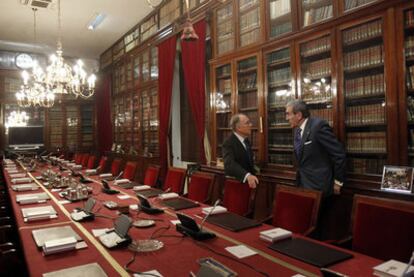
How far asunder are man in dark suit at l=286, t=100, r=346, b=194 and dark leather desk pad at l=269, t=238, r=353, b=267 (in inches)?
47.2

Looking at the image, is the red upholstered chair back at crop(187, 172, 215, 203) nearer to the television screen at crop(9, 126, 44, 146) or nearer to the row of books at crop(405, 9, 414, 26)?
the row of books at crop(405, 9, 414, 26)

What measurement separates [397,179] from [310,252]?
1399mm

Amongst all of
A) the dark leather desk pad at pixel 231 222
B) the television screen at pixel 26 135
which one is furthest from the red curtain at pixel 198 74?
the television screen at pixel 26 135

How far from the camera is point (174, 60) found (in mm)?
5891

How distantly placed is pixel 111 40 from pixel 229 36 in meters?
4.97

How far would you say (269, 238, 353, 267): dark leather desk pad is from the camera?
1.46 m

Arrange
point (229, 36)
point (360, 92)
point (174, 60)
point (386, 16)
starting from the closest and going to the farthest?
point (386, 16)
point (360, 92)
point (229, 36)
point (174, 60)

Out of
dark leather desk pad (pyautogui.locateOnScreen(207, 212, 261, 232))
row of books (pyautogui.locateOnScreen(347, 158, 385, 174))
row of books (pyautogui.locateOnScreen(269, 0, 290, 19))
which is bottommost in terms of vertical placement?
dark leather desk pad (pyautogui.locateOnScreen(207, 212, 261, 232))

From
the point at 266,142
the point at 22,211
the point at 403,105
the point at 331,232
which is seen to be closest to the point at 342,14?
the point at 403,105

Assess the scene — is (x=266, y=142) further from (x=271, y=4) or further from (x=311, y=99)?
(x=271, y=4)

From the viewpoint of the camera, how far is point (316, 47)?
330cm

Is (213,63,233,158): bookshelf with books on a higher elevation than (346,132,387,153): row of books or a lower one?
higher

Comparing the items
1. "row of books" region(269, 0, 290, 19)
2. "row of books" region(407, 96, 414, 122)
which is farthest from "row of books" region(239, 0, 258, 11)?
"row of books" region(407, 96, 414, 122)

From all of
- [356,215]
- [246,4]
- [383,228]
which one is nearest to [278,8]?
[246,4]
